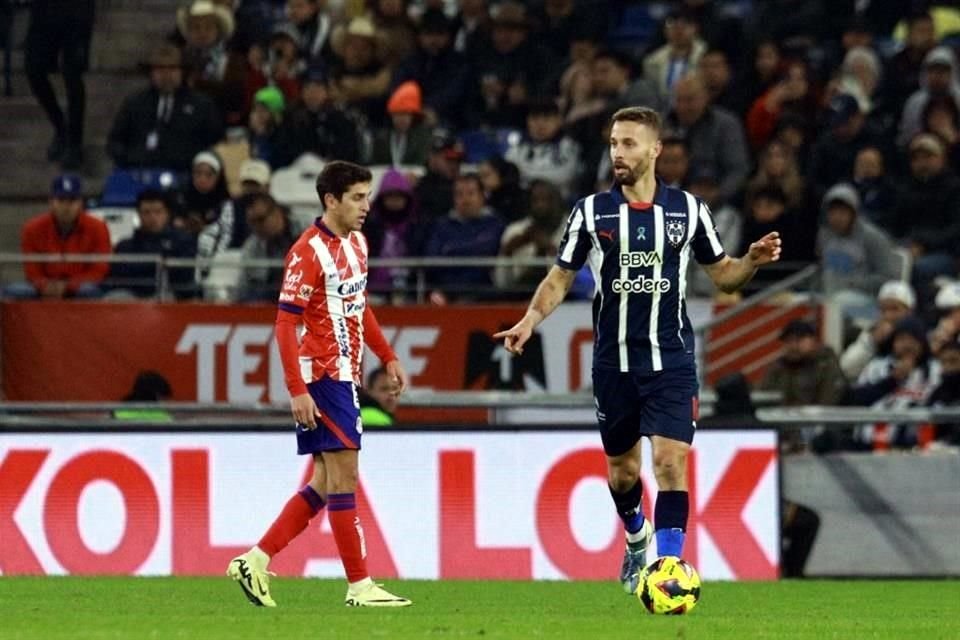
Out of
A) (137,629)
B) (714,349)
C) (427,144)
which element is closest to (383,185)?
(427,144)

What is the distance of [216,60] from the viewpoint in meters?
23.3

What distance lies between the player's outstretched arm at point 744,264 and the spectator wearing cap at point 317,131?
9952 millimetres

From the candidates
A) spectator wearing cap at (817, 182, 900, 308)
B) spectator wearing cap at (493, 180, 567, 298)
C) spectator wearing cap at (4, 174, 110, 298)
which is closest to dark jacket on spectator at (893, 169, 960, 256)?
spectator wearing cap at (817, 182, 900, 308)

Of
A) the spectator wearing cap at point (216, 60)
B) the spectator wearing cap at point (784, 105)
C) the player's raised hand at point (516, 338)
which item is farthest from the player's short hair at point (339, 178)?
the spectator wearing cap at point (216, 60)

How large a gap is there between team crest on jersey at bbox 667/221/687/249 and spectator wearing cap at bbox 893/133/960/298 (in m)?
8.59

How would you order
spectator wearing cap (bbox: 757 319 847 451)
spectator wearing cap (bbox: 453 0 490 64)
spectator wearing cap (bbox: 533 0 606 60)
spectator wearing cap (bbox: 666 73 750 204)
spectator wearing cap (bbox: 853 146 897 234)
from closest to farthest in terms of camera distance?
spectator wearing cap (bbox: 757 319 847 451)
spectator wearing cap (bbox: 853 146 897 234)
spectator wearing cap (bbox: 666 73 750 204)
spectator wearing cap (bbox: 453 0 490 64)
spectator wearing cap (bbox: 533 0 606 60)

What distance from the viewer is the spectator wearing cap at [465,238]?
64.5 feet

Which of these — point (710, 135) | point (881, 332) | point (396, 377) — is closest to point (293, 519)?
point (396, 377)

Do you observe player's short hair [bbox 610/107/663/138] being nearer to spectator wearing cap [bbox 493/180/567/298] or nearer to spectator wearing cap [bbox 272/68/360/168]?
spectator wearing cap [bbox 493/180/567/298]

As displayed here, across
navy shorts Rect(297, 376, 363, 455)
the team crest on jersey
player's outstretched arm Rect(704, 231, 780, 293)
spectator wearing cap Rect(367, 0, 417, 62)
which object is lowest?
navy shorts Rect(297, 376, 363, 455)

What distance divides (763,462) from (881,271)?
13.6 ft

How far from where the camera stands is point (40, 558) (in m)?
16.0

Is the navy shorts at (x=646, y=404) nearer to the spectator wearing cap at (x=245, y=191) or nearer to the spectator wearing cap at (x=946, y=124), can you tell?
the spectator wearing cap at (x=245, y=191)

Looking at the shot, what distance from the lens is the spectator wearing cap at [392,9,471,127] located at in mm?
23016
